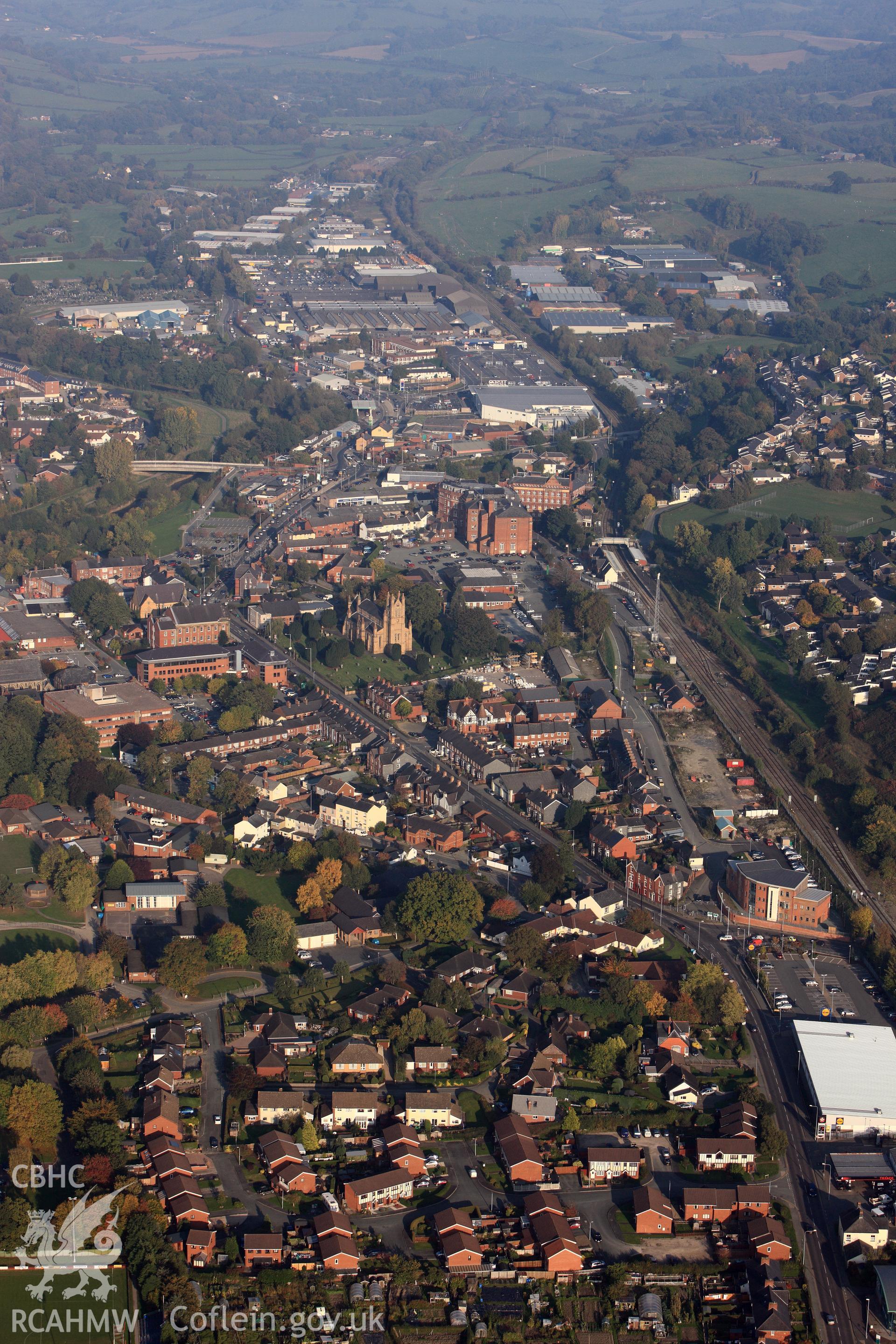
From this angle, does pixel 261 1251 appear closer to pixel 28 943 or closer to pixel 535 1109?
pixel 535 1109

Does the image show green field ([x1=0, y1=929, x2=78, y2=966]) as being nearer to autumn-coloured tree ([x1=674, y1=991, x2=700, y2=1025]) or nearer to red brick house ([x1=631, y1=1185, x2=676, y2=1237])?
autumn-coloured tree ([x1=674, y1=991, x2=700, y2=1025])

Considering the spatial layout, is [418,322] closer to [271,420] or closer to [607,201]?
[271,420]

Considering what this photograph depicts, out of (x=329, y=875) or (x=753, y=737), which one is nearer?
(x=329, y=875)

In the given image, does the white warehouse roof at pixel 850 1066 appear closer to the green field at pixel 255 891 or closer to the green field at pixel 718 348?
the green field at pixel 255 891

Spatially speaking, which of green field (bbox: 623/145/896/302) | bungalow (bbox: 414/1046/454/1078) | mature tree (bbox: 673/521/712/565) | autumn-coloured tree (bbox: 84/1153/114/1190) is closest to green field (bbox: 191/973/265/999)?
bungalow (bbox: 414/1046/454/1078)

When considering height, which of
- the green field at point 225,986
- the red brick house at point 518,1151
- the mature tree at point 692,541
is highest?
the red brick house at point 518,1151

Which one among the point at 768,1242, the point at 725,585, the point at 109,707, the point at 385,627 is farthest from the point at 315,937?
the point at 725,585

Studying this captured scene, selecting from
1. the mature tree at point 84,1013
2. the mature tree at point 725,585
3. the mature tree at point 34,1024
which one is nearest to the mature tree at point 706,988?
the mature tree at point 84,1013
